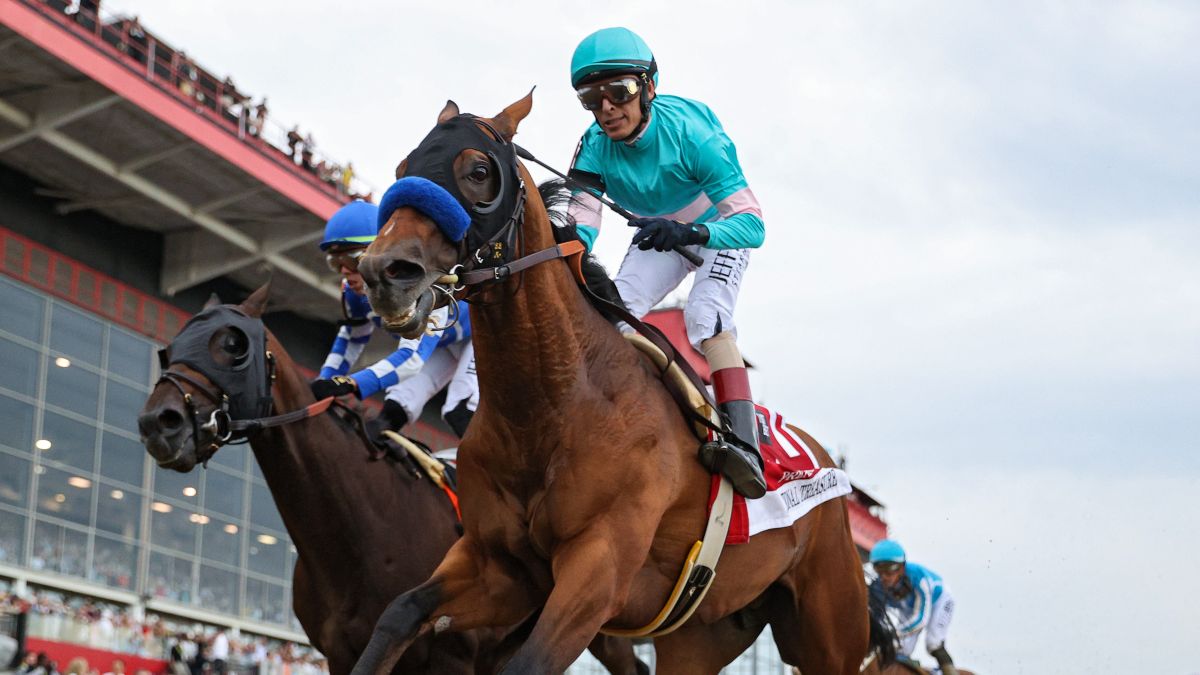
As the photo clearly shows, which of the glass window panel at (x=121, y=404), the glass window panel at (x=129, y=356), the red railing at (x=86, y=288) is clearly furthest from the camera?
the glass window panel at (x=129, y=356)

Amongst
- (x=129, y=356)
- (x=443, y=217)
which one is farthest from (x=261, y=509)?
(x=443, y=217)

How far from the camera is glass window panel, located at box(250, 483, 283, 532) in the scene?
28.6 metres

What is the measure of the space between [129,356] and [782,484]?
2130cm

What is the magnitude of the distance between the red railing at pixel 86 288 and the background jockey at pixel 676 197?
58.4 ft

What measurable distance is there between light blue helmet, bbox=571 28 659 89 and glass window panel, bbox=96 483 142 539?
66.1 feet

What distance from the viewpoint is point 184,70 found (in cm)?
2514

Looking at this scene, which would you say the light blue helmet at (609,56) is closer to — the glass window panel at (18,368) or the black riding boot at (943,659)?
the black riding boot at (943,659)

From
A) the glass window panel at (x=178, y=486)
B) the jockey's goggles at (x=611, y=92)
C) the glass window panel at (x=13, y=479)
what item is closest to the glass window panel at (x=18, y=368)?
the glass window panel at (x=13, y=479)

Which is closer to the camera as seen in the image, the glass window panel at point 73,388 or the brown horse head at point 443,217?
the brown horse head at point 443,217

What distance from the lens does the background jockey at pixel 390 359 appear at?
8.48 metres

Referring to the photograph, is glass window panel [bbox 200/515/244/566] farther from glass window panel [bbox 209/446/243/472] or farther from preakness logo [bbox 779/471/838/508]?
preakness logo [bbox 779/471/838/508]

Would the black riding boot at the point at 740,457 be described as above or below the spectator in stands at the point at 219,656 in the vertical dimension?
below

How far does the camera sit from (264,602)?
28547 mm

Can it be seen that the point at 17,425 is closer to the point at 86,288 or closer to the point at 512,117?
the point at 86,288
